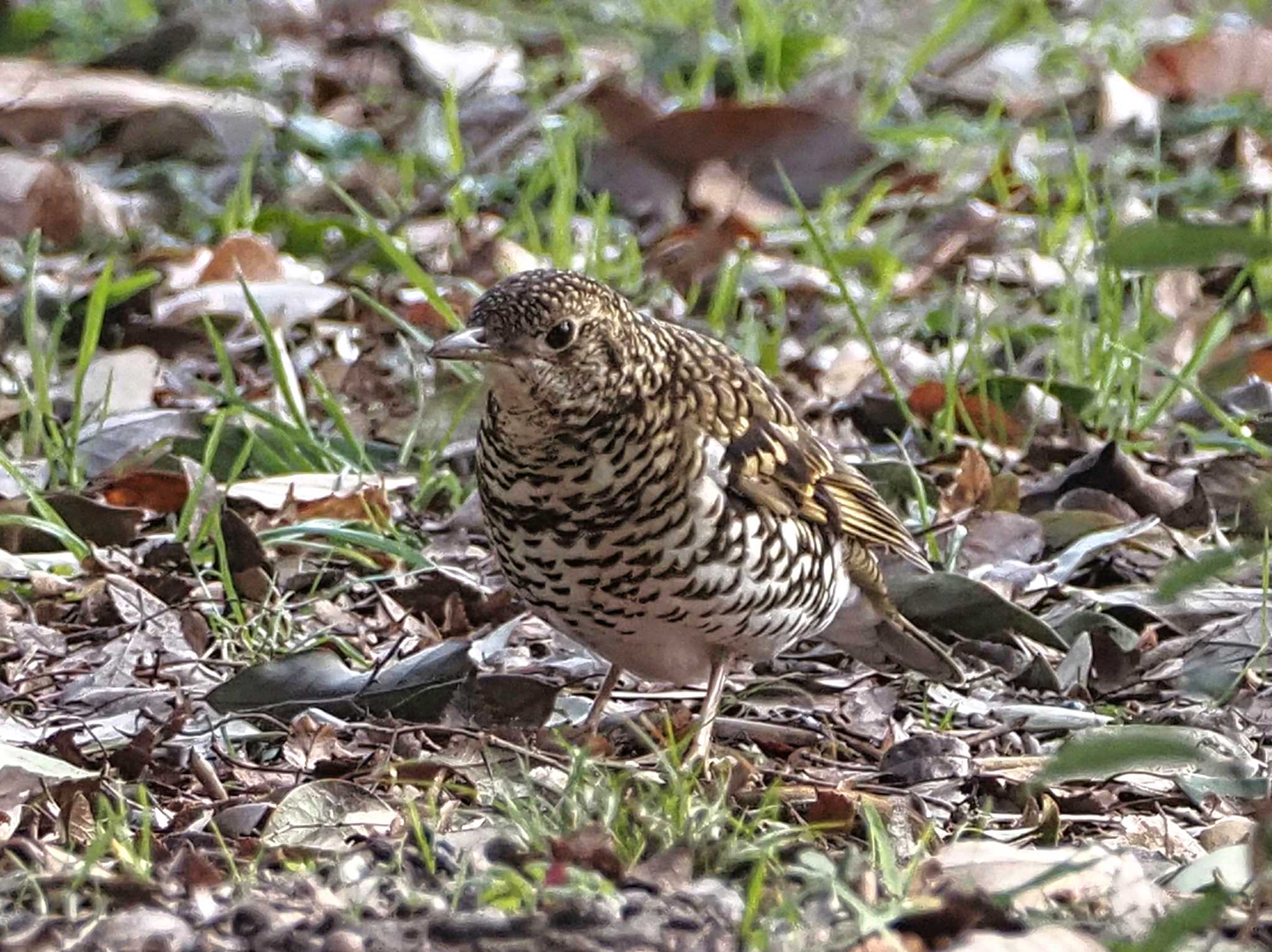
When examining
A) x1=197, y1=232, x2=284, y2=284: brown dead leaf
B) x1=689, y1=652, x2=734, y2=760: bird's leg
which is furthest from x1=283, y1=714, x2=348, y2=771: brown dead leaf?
x1=197, y1=232, x2=284, y2=284: brown dead leaf

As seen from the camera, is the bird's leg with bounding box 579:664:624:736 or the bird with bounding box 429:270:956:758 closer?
the bird with bounding box 429:270:956:758

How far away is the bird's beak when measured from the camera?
4.06 meters

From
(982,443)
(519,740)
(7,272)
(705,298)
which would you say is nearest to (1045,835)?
(519,740)

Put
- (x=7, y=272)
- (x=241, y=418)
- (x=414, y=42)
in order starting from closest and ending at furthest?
(x=241, y=418) < (x=7, y=272) < (x=414, y=42)

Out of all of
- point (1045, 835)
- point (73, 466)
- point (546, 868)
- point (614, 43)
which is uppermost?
point (546, 868)

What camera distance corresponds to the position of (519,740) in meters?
4.45

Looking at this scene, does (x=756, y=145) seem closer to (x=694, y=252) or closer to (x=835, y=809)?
(x=694, y=252)

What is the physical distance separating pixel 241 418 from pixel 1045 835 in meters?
2.81

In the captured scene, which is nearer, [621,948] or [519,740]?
[621,948]

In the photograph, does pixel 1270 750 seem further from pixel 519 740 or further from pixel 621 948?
pixel 621 948

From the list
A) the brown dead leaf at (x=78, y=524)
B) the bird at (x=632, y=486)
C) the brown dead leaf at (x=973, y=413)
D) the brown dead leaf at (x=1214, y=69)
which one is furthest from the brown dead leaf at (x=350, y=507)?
the brown dead leaf at (x=1214, y=69)

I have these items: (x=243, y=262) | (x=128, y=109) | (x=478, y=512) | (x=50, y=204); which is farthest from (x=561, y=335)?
(x=128, y=109)

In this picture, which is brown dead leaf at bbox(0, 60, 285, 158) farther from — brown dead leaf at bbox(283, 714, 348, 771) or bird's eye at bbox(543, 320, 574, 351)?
bird's eye at bbox(543, 320, 574, 351)

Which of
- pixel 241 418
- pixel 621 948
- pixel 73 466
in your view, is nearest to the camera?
pixel 621 948
